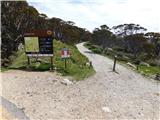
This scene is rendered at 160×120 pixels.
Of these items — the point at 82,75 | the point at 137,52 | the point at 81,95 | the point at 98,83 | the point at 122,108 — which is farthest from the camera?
the point at 137,52

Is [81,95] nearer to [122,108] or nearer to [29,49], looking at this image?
[122,108]

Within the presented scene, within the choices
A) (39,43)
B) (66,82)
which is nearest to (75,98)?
(66,82)

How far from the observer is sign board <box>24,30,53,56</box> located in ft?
65.7

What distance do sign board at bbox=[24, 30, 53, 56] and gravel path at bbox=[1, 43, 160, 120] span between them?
7.59 feet

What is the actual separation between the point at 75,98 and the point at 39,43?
7.48m

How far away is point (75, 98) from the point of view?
1345 centimetres

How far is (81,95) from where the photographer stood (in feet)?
46.2

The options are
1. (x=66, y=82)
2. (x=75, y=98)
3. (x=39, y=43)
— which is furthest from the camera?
(x=39, y=43)

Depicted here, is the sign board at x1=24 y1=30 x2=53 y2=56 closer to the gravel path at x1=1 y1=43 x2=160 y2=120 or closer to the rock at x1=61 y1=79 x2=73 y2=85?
the gravel path at x1=1 y1=43 x2=160 y2=120

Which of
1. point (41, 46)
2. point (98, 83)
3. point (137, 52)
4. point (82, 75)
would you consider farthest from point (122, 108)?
point (137, 52)

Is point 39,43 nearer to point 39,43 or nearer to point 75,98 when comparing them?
point 39,43

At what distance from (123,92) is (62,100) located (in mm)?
4266

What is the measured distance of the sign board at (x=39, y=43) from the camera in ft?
65.7

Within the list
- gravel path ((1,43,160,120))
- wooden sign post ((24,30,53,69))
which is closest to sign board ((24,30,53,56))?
wooden sign post ((24,30,53,69))
